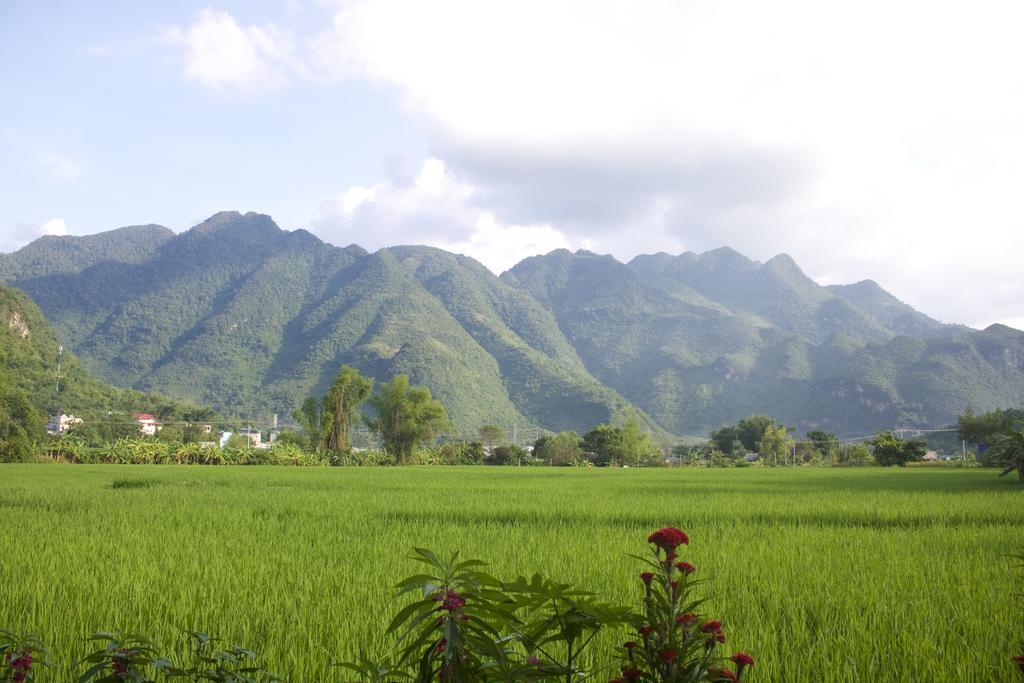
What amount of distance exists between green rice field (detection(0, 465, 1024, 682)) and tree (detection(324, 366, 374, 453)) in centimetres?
2726

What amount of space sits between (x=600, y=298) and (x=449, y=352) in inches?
2631

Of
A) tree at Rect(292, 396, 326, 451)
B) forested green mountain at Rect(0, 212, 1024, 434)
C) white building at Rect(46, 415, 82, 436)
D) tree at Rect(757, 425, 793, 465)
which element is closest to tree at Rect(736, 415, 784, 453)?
tree at Rect(757, 425, 793, 465)

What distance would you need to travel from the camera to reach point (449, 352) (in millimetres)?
92250

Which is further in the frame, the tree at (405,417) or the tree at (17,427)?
the tree at (405,417)

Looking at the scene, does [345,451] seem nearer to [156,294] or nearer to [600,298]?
[156,294]

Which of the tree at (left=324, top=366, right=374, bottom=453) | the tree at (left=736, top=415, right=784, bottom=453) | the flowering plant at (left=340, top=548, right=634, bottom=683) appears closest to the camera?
the flowering plant at (left=340, top=548, right=634, bottom=683)

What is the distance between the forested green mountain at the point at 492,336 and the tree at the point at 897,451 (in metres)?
45.7

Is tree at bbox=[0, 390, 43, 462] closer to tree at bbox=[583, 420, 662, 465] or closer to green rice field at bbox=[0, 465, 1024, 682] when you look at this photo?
green rice field at bbox=[0, 465, 1024, 682]

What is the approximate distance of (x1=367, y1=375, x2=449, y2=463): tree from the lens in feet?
128

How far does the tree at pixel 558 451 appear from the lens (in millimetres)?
44594

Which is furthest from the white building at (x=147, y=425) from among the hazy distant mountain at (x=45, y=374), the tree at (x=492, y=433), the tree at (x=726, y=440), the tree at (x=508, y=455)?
the tree at (x=726, y=440)

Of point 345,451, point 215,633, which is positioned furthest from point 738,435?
point 215,633

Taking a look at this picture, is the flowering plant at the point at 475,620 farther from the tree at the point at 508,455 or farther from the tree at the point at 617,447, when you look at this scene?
the tree at the point at 617,447

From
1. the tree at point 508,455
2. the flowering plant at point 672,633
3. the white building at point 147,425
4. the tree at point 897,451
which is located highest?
the flowering plant at point 672,633
